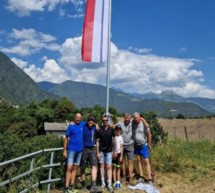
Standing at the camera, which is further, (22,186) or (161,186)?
(161,186)

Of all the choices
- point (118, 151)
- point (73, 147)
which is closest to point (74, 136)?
point (73, 147)

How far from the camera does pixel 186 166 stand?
1240 cm

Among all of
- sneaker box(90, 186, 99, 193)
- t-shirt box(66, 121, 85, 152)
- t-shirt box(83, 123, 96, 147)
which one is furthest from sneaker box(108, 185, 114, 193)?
t-shirt box(66, 121, 85, 152)

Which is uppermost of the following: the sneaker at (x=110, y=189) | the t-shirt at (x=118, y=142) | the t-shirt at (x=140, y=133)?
the t-shirt at (x=140, y=133)

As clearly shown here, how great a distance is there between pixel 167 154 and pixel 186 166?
71 cm

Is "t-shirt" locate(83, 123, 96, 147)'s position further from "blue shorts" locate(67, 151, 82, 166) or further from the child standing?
the child standing

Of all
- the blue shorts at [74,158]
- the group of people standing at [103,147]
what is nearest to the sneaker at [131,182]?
the group of people standing at [103,147]

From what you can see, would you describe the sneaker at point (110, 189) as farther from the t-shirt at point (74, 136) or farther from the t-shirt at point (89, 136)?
the t-shirt at point (74, 136)

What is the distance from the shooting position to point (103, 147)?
959cm

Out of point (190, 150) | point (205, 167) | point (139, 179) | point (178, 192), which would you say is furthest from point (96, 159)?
point (190, 150)

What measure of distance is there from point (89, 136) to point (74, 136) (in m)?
0.39

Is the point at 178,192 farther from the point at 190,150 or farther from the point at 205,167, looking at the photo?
the point at 190,150

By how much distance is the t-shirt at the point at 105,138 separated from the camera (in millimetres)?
9461

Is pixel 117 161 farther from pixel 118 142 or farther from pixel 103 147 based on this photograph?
pixel 103 147
